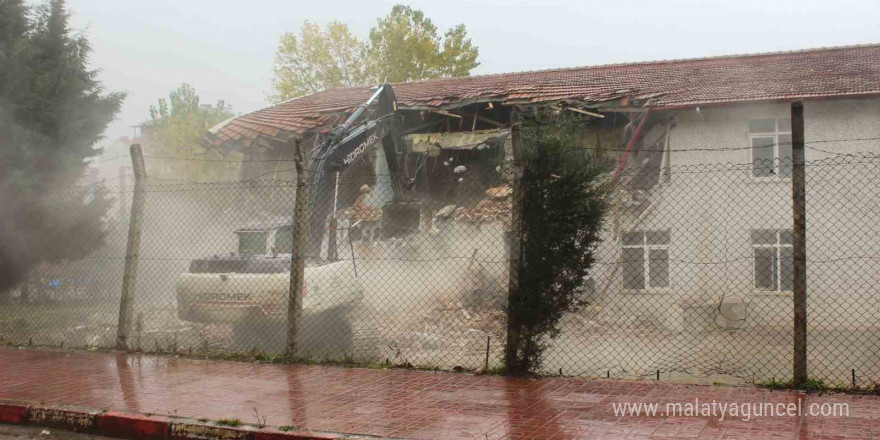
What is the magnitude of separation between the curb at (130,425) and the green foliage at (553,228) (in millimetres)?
2547

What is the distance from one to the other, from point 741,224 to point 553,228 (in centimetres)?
998

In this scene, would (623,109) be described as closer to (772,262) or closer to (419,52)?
(772,262)

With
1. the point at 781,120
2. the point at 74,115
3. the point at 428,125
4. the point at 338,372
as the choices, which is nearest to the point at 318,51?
the point at 428,125

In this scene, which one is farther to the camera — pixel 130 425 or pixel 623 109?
pixel 623 109

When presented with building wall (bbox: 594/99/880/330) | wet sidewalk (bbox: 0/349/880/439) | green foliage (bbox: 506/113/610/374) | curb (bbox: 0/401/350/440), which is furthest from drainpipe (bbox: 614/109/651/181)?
curb (bbox: 0/401/350/440)

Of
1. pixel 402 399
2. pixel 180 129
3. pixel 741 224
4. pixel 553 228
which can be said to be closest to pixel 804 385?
pixel 553 228

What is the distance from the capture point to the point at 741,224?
49.8 feet

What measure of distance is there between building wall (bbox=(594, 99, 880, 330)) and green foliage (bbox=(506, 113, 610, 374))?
684cm

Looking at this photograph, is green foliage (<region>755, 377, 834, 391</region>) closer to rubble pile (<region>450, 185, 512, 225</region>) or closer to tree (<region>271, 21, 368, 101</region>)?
rubble pile (<region>450, 185, 512, 225</region>)

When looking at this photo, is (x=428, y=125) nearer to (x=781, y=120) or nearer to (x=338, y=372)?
(x=781, y=120)

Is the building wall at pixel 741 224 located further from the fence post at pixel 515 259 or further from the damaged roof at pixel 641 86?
the fence post at pixel 515 259

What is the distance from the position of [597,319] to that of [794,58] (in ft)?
38.6

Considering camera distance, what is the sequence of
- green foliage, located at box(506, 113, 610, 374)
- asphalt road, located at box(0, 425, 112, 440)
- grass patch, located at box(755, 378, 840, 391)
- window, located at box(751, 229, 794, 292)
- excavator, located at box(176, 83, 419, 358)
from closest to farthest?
asphalt road, located at box(0, 425, 112, 440), grass patch, located at box(755, 378, 840, 391), green foliage, located at box(506, 113, 610, 374), excavator, located at box(176, 83, 419, 358), window, located at box(751, 229, 794, 292)

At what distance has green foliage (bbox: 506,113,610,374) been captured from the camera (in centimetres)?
670
